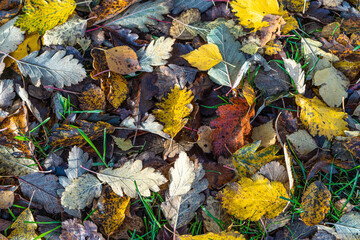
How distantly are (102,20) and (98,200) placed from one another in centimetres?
127

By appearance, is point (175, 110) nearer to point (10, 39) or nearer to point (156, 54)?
point (156, 54)

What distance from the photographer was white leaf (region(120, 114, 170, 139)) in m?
1.97

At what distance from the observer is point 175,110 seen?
1975 millimetres

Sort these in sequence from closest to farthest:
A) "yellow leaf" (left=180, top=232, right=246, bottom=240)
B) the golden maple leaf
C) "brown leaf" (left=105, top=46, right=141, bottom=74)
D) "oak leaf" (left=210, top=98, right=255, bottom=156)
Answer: "yellow leaf" (left=180, top=232, right=246, bottom=240), "oak leaf" (left=210, top=98, right=255, bottom=156), "brown leaf" (left=105, top=46, right=141, bottom=74), the golden maple leaf

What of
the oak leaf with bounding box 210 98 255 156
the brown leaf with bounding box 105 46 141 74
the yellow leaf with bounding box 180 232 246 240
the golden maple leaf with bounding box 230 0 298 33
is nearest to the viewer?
the yellow leaf with bounding box 180 232 246 240

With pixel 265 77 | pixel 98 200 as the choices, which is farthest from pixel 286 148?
pixel 98 200

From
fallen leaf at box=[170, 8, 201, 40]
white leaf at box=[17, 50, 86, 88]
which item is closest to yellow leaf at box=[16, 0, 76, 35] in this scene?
white leaf at box=[17, 50, 86, 88]

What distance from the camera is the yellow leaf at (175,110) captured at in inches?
77.3

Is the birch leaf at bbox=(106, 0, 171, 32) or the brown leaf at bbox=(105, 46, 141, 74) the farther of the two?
the birch leaf at bbox=(106, 0, 171, 32)

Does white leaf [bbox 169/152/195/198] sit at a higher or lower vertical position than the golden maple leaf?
lower

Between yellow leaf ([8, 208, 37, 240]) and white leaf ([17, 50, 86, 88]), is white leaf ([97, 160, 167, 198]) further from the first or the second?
white leaf ([17, 50, 86, 88])

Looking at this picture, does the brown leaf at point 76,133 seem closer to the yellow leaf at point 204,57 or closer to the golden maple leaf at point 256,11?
the yellow leaf at point 204,57

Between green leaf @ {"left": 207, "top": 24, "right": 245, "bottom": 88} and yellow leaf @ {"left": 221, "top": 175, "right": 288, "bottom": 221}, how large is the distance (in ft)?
2.31

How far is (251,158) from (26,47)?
5.64ft
